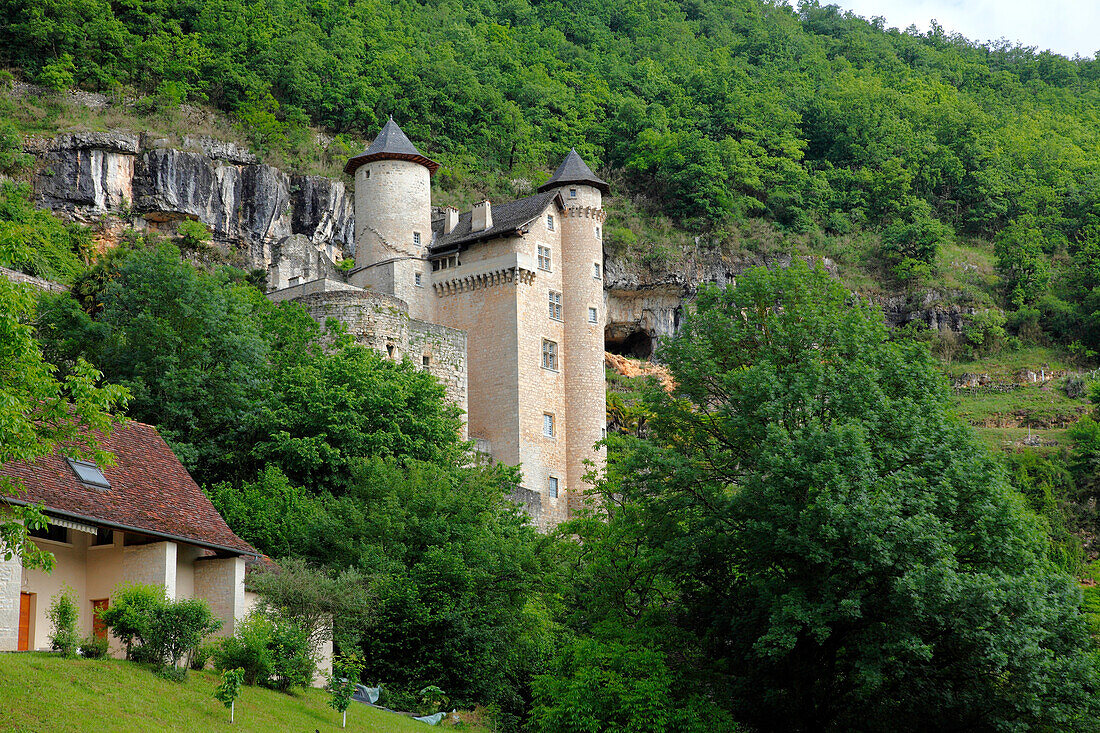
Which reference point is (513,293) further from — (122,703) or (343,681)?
(122,703)

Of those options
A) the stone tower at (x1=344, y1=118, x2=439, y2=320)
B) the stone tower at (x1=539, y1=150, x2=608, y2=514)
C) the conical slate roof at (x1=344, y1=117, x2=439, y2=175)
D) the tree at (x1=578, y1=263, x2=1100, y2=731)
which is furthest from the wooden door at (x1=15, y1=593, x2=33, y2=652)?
the conical slate roof at (x1=344, y1=117, x2=439, y2=175)

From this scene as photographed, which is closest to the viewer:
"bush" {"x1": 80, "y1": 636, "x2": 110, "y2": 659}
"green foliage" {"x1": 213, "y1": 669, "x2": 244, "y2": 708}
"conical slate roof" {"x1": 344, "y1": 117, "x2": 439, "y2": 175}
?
"green foliage" {"x1": 213, "y1": 669, "x2": 244, "y2": 708}

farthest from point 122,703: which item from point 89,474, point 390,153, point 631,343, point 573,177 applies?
point 631,343

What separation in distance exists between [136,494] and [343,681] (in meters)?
5.84

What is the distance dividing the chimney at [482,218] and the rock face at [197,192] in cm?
1263

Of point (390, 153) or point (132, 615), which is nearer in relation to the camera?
point (132, 615)

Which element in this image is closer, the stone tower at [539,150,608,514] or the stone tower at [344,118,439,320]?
the stone tower at [539,150,608,514]

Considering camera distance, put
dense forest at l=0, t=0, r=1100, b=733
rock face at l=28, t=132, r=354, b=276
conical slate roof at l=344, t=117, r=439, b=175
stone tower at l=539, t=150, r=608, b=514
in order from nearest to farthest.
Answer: dense forest at l=0, t=0, r=1100, b=733 → stone tower at l=539, t=150, r=608, b=514 → conical slate roof at l=344, t=117, r=439, b=175 → rock face at l=28, t=132, r=354, b=276

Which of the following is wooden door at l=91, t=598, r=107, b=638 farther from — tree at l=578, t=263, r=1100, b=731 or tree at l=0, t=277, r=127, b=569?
tree at l=578, t=263, r=1100, b=731

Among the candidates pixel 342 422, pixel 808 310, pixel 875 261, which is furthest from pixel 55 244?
pixel 875 261

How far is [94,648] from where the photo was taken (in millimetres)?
23109

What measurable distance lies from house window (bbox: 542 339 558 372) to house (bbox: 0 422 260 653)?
28127 mm

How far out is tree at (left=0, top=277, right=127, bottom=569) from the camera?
1939cm

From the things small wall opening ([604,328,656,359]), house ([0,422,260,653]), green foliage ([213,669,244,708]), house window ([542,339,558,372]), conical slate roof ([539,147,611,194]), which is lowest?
green foliage ([213,669,244,708])
